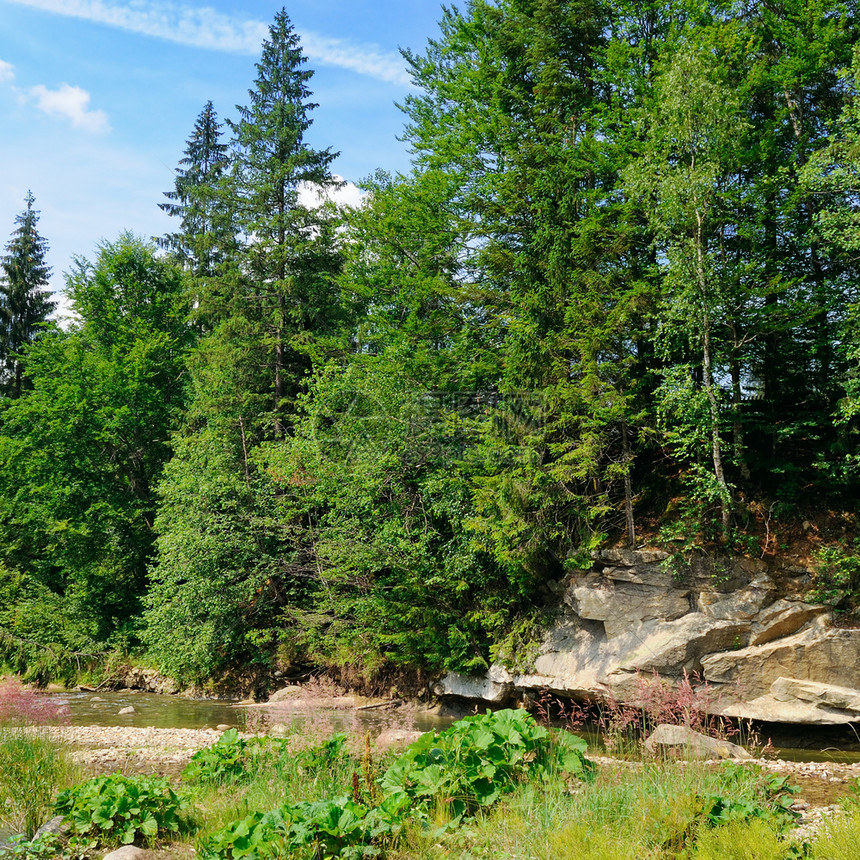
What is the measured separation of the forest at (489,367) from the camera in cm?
1223

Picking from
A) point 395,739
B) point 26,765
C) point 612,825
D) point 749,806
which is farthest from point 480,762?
point 26,765

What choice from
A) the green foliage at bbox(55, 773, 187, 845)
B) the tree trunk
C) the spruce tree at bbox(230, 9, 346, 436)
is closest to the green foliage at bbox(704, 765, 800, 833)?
the green foliage at bbox(55, 773, 187, 845)

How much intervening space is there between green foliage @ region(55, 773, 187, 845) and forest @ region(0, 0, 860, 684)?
26.6ft

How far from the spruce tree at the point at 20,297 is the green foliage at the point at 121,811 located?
93.4ft

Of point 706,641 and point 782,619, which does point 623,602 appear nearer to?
point 706,641

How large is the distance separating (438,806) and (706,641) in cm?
791

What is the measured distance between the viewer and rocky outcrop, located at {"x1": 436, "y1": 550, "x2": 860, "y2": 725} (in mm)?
10469

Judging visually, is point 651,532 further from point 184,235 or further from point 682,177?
point 184,235

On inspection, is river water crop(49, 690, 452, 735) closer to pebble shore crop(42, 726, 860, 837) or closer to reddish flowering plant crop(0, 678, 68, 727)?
pebble shore crop(42, 726, 860, 837)

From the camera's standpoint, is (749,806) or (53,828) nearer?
(749,806)

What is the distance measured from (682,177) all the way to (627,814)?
34.7 ft

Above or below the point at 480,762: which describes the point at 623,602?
above

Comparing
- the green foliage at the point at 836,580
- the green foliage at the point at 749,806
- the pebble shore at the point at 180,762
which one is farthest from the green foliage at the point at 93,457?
the green foliage at the point at 749,806

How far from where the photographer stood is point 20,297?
30.0 metres
